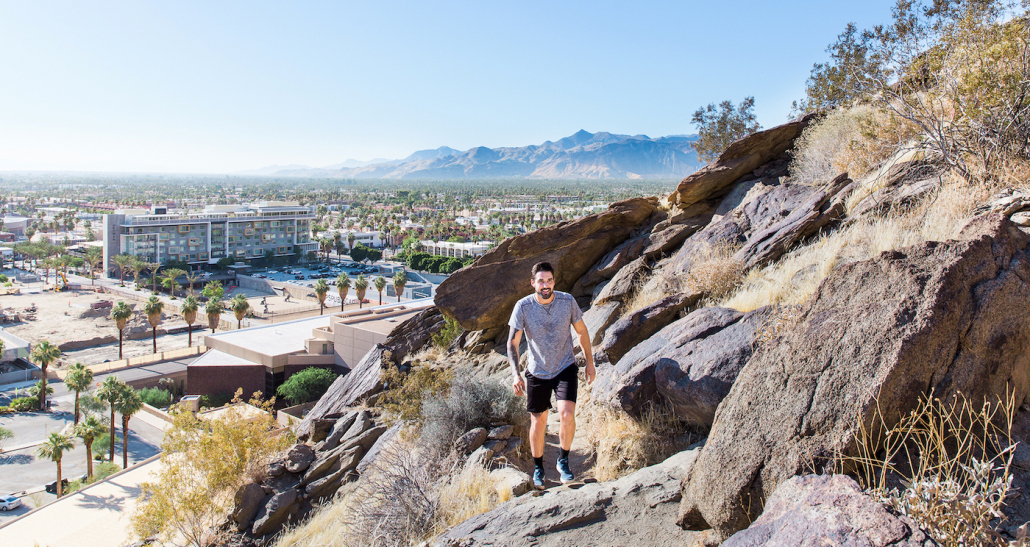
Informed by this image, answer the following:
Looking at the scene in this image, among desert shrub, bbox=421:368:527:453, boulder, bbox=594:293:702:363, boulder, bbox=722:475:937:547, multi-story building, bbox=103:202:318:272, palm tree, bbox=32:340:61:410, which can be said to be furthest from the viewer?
multi-story building, bbox=103:202:318:272

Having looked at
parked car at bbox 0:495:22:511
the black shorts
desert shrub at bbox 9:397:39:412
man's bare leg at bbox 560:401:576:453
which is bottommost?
desert shrub at bbox 9:397:39:412

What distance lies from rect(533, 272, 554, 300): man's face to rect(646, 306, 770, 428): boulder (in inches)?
55.8

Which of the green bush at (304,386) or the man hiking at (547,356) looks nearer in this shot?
the man hiking at (547,356)

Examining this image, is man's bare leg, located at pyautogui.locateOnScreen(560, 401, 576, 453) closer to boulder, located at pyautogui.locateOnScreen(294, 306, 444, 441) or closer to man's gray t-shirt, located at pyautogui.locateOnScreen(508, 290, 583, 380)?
man's gray t-shirt, located at pyautogui.locateOnScreen(508, 290, 583, 380)

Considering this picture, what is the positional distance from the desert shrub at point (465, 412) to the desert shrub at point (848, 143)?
6.30m

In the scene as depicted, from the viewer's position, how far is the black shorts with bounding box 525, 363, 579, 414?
4.91 meters

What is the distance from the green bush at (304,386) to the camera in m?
24.9

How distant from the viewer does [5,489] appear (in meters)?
21.5

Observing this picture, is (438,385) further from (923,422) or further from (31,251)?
(31,251)

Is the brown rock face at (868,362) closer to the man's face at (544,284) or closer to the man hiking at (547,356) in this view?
the man hiking at (547,356)

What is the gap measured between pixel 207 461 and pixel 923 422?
30.1 ft

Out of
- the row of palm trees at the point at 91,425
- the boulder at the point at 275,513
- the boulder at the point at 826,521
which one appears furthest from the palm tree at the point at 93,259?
the boulder at the point at 826,521

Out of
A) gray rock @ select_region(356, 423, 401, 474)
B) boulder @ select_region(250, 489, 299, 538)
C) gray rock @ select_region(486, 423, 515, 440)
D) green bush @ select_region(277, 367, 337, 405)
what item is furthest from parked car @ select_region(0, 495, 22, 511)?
gray rock @ select_region(486, 423, 515, 440)

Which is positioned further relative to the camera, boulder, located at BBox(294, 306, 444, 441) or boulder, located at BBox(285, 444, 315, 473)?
boulder, located at BBox(294, 306, 444, 441)
